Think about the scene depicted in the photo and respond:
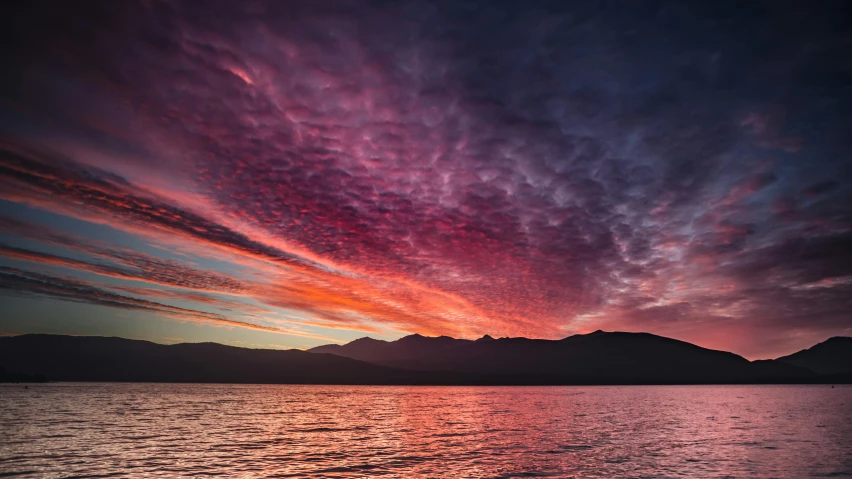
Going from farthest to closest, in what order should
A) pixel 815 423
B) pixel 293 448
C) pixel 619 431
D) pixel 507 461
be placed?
pixel 815 423 < pixel 619 431 < pixel 293 448 < pixel 507 461

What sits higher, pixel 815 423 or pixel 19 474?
pixel 815 423

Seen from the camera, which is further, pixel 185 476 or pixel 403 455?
pixel 403 455

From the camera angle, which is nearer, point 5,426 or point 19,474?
point 19,474

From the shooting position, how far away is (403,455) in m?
42.7

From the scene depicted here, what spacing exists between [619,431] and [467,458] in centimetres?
3463

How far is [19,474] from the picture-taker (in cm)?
3288

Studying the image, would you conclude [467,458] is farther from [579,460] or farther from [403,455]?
[579,460]

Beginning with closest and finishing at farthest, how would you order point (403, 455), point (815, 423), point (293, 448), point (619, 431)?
point (403, 455) < point (293, 448) < point (619, 431) < point (815, 423)

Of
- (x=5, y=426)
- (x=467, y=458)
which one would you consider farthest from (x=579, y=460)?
(x=5, y=426)

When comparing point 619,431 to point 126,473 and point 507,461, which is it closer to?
point 507,461

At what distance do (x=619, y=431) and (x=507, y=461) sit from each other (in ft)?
110

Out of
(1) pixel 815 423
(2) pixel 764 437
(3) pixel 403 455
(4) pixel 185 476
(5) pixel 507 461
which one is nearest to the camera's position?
(4) pixel 185 476

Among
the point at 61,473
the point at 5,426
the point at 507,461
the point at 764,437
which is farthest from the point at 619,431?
the point at 5,426

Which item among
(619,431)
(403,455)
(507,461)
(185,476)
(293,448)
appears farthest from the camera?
(619,431)
